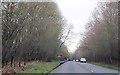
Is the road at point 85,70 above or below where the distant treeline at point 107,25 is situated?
below

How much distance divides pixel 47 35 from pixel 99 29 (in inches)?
516

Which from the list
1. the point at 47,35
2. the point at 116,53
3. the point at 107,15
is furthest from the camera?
the point at 116,53

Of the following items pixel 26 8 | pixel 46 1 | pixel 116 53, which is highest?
pixel 46 1

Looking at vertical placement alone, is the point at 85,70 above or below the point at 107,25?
below

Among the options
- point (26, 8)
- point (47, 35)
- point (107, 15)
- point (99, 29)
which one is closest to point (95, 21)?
point (99, 29)

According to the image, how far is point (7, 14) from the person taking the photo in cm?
1253

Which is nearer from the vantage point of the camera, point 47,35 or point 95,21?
point 47,35

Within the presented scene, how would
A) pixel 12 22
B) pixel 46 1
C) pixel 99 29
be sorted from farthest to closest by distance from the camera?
1. pixel 99 29
2. pixel 46 1
3. pixel 12 22

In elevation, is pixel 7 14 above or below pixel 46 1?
below

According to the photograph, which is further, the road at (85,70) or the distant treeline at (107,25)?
the distant treeline at (107,25)

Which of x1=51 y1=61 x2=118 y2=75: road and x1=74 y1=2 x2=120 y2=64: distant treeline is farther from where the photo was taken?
x1=74 y1=2 x2=120 y2=64: distant treeline

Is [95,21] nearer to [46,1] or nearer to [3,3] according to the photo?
[46,1]

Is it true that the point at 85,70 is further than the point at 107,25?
No

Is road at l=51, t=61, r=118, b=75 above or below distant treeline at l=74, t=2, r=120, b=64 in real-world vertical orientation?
below
